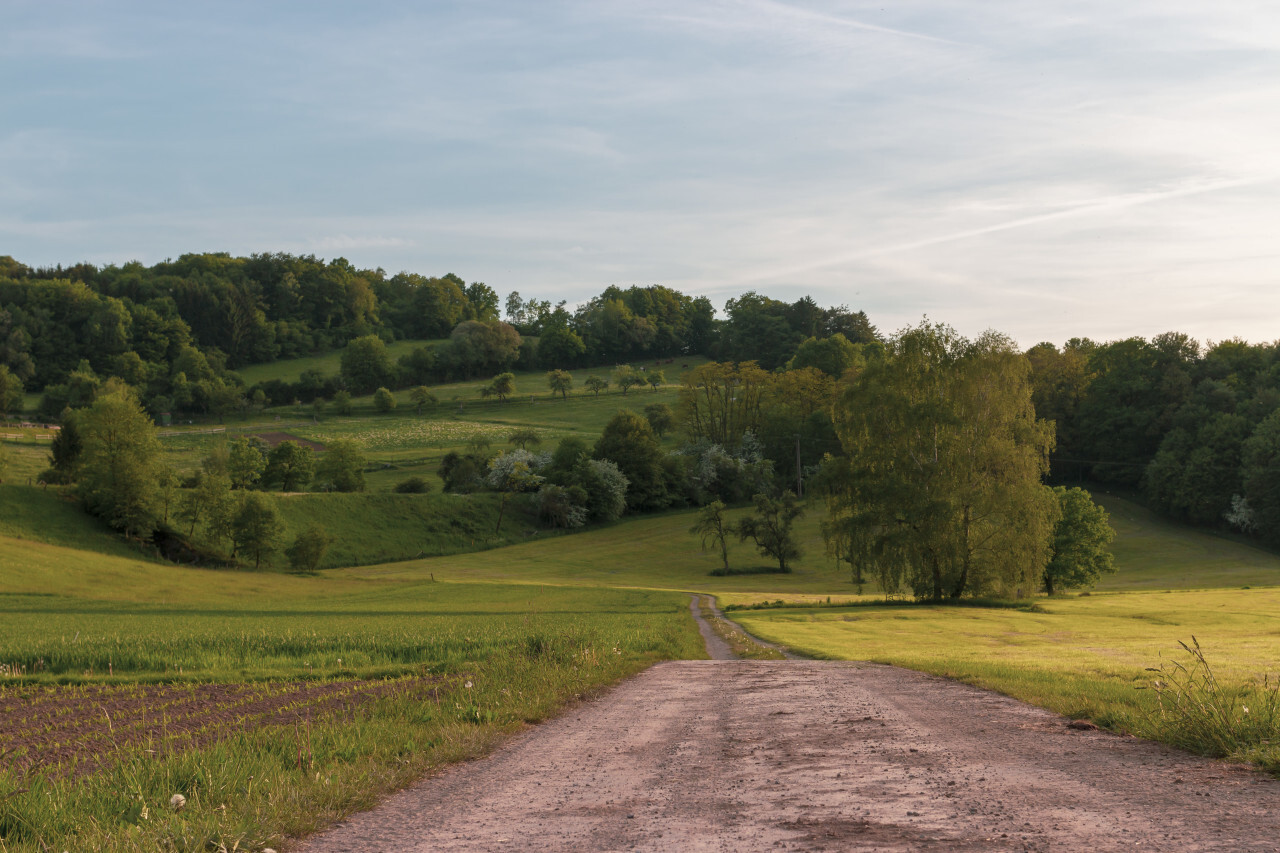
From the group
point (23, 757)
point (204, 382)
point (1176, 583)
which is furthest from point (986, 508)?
point (204, 382)

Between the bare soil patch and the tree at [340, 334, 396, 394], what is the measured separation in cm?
14590

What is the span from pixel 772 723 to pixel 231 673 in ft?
49.3

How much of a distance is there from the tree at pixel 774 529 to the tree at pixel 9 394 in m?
111

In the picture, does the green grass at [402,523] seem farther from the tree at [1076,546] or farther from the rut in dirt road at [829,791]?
the rut in dirt road at [829,791]

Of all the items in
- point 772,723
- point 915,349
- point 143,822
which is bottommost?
point 772,723

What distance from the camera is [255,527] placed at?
212 feet

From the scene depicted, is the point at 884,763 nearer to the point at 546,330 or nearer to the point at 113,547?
the point at 113,547

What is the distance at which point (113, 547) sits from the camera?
64250 mm

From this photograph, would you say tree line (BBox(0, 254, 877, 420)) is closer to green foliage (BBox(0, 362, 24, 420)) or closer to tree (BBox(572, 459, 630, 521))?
green foliage (BBox(0, 362, 24, 420))

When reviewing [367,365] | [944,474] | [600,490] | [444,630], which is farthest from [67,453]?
[367,365]

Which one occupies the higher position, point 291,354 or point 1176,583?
point 291,354

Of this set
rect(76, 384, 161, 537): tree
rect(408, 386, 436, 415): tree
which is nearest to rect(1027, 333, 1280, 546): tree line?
rect(76, 384, 161, 537): tree

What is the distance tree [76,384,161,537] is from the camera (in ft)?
215

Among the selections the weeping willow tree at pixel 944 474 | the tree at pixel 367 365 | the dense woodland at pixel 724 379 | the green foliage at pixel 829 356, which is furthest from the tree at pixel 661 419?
the weeping willow tree at pixel 944 474
